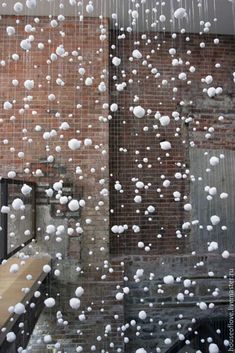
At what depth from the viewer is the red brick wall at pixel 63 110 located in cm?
434

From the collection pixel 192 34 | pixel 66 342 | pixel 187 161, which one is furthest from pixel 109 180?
pixel 192 34

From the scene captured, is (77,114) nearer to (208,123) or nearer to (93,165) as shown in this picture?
(93,165)

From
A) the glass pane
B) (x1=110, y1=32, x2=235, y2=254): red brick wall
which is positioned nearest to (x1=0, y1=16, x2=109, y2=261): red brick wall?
(x1=110, y1=32, x2=235, y2=254): red brick wall

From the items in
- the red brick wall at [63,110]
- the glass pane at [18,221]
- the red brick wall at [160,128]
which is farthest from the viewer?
the red brick wall at [160,128]

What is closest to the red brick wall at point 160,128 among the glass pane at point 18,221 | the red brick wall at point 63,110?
the red brick wall at point 63,110

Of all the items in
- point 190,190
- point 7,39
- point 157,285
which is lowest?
point 157,285

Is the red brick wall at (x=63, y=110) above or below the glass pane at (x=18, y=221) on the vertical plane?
above

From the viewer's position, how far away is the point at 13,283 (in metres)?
3.16

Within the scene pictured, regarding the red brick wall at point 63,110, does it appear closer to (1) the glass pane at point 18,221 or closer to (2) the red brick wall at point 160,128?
(2) the red brick wall at point 160,128

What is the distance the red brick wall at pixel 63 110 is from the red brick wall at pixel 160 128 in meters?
0.34

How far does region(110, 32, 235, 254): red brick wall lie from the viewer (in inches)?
185

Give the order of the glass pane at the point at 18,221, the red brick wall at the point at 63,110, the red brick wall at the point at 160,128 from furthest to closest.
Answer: the red brick wall at the point at 160,128, the red brick wall at the point at 63,110, the glass pane at the point at 18,221

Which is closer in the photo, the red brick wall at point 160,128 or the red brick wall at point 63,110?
the red brick wall at point 63,110

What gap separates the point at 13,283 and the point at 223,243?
2648 mm
